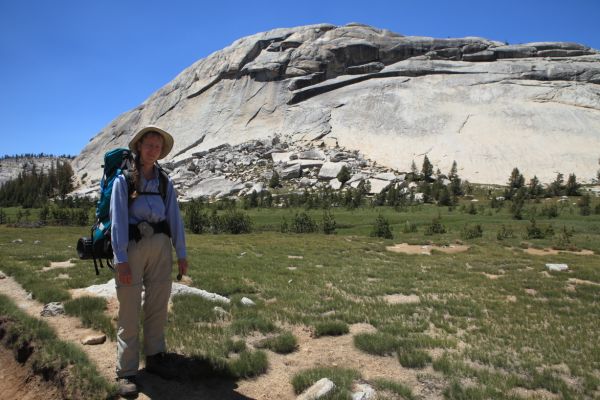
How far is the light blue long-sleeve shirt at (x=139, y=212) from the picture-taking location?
17.1 ft

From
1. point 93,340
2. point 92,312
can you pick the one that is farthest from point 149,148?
point 92,312

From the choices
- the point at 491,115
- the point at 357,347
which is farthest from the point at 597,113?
the point at 357,347

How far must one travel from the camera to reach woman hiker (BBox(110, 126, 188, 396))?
5297mm

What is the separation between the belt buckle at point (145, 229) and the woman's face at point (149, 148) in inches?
32.1

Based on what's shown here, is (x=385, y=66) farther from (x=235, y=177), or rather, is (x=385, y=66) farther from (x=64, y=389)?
(x=64, y=389)

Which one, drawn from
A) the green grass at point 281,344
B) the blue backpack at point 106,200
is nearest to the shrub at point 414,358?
the green grass at point 281,344

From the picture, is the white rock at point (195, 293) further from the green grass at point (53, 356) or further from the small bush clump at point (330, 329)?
the green grass at point (53, 356)

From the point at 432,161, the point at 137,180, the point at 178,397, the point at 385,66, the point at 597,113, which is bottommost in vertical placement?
the point at 178,397

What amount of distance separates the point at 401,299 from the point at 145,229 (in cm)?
761

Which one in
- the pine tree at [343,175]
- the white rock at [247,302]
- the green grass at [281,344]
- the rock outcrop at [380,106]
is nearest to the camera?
the green grass at [281,344]

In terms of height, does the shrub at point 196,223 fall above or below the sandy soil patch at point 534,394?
above

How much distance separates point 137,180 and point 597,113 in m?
106

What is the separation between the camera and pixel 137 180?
218 inches

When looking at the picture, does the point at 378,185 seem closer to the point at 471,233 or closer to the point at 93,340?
→ the point at 471,233
